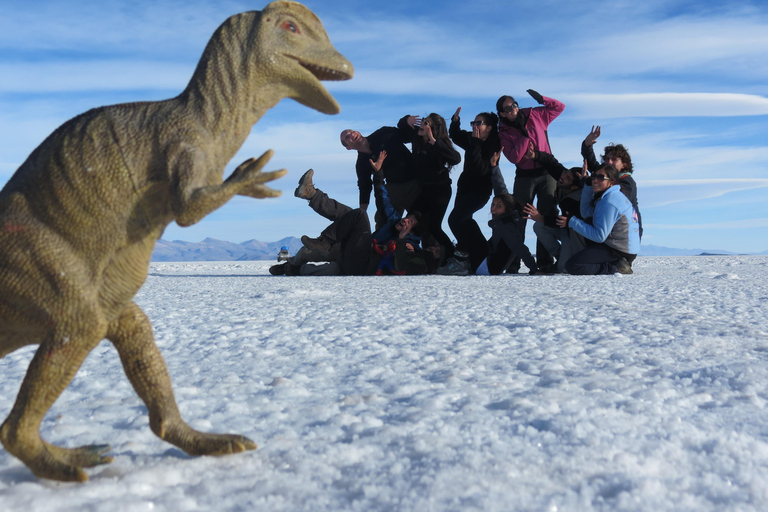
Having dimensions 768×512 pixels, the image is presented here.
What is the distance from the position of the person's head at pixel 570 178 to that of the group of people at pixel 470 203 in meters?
0.01

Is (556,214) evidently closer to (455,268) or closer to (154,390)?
(455,268)

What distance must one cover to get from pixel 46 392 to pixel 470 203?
5.69m

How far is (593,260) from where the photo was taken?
6348 millimetres

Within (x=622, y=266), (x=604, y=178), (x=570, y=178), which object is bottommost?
(x=622, y=266)

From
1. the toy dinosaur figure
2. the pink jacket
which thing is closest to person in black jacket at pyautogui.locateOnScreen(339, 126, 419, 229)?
the pink jacket

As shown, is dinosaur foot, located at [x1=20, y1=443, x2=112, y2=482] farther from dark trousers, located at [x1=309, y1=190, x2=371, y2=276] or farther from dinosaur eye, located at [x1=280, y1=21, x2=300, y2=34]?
dark trousers, located at [x1=309, y1=190, x2=371, y2=276]

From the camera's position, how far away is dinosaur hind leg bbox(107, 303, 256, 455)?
151cm

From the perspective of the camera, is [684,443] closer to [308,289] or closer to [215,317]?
[215,317]

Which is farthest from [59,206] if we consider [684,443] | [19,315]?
[684,443]

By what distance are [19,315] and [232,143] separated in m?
0.60

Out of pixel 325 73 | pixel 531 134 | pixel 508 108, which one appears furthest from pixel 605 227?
pixel 325 73

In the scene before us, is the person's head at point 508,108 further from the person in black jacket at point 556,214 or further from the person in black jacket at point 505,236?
the person in black jacket at point 505,236

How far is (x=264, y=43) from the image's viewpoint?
151cm

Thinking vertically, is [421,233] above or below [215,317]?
above
